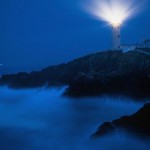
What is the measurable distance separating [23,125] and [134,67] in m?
8.65

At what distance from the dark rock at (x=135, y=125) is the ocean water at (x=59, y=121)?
26 centimetres

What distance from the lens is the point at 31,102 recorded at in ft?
89.6

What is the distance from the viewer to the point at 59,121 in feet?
64.7

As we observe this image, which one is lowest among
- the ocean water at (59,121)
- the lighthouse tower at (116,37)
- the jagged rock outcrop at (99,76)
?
the ocean water at (59,121)

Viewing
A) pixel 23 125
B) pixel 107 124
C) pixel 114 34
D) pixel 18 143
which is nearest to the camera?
pixel 107 124

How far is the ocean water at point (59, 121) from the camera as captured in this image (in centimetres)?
1377

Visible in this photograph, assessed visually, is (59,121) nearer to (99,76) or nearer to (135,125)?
(99,76)

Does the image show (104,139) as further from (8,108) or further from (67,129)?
(8,108)

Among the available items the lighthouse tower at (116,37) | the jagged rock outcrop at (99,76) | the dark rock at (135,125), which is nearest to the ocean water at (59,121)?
the dark rock at (135,125)

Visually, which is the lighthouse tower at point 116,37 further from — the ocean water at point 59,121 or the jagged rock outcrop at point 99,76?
the ocean water at point 59,121

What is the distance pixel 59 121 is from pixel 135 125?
7.35 meters

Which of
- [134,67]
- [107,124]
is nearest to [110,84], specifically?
[134,67]

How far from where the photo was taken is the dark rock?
13.0m

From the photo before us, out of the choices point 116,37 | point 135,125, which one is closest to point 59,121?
point 135,125
